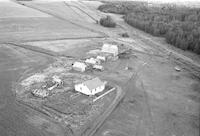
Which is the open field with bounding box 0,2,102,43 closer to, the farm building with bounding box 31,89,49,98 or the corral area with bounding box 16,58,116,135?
the corral area with bounding box 16,58,116,135

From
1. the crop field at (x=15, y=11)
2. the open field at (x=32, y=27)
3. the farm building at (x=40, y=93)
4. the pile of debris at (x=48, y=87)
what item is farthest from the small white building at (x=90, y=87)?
the crop field at (x=15, y=11)

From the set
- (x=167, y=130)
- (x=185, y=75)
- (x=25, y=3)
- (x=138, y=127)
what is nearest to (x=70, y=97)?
(x=138, y=127)

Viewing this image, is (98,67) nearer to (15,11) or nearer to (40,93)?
(40,93)

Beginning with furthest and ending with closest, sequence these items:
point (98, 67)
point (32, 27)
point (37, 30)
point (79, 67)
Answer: point (32, 27)
point (37, 30)
point (98, 67)
point (79, 67)

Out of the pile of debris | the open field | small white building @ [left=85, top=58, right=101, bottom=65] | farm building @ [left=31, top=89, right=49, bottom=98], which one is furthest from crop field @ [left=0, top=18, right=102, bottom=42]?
farm building @ [left=31, top=89, right=49, bottom=98]

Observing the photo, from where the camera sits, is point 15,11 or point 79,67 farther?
point 15,11

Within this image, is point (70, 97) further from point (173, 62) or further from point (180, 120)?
point (173, 62)

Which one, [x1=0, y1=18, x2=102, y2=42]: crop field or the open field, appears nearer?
[x1=0, y1=18, x2=102, y2=42]: crop field

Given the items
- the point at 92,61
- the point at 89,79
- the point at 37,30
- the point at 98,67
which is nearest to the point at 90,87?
the point at 89,79
